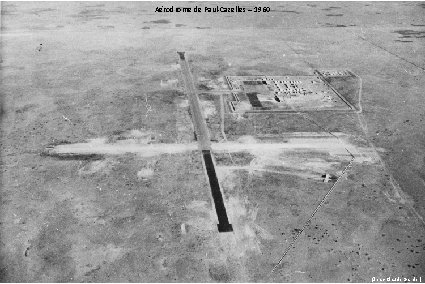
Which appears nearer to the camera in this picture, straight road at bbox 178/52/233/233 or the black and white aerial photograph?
the black and white aerial photograph

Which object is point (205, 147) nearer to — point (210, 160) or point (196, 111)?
point (210, 160)

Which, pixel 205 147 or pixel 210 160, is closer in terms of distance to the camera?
pixel 210 160

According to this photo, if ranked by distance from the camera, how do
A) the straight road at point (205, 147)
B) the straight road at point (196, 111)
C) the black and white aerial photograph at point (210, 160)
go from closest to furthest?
the black and white aerial photograph at point (210, 160) → the straight road at point (205, 147) → the straight road at point (196, 111)

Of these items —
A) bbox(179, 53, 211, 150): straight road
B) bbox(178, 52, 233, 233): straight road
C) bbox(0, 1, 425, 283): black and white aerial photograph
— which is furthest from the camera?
bbox(179, 53, 211, 150): straight road

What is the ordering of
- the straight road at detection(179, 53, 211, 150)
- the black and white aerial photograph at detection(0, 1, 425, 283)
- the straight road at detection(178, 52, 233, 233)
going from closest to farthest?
the black and white aerial photograph at detection(0, 1, 425, 283) → the straight road at detection(178, 52, 233, 233) → the straight road at detection(179, 53, 211, 150)

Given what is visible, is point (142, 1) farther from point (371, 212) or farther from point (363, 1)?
point (371, 212)

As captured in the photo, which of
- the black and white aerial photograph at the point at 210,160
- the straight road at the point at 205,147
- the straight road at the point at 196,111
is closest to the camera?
the black and white aerial photograph at the point at 210,160

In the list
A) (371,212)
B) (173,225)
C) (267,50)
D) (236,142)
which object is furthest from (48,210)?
(267,50)

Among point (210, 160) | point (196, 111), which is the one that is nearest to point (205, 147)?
point (210, 160)

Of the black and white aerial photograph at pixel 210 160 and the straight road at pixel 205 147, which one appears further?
the straight road at pixel 205 147
